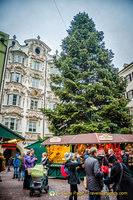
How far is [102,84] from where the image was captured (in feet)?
49.4

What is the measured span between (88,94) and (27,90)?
524 inches

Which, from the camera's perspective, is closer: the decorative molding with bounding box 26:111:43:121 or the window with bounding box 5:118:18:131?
the window with bounding box 5:118:18:131

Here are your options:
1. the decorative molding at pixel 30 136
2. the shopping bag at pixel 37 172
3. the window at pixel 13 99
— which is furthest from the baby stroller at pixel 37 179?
the window at pixel 13 99

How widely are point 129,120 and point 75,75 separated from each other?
7.09 meters

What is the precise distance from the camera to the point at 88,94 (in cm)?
1470

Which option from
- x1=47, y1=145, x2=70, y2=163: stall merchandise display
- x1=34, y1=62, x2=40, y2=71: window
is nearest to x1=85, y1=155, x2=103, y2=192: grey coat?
x1=47, y1=145, x2=70, y2=163: stall merchandise display

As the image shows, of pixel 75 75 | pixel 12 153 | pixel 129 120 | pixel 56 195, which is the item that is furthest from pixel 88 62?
pixel 12 153

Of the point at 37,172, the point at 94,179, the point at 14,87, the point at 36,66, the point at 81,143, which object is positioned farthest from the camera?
the point at 36,66

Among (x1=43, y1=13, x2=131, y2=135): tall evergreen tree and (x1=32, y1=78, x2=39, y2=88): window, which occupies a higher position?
(x1=32, y1=78, x2=39, y2=88): window

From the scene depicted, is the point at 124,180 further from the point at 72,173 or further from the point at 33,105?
the point at 33,105

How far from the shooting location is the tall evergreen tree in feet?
45.3

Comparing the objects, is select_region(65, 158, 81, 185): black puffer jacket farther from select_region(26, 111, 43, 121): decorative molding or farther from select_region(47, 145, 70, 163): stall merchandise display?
select_region(26, 111, 43, 121): decorative molding

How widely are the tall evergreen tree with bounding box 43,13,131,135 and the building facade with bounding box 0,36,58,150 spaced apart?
9.20m

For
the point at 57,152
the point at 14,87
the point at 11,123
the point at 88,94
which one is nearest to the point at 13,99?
the point at 14,87
